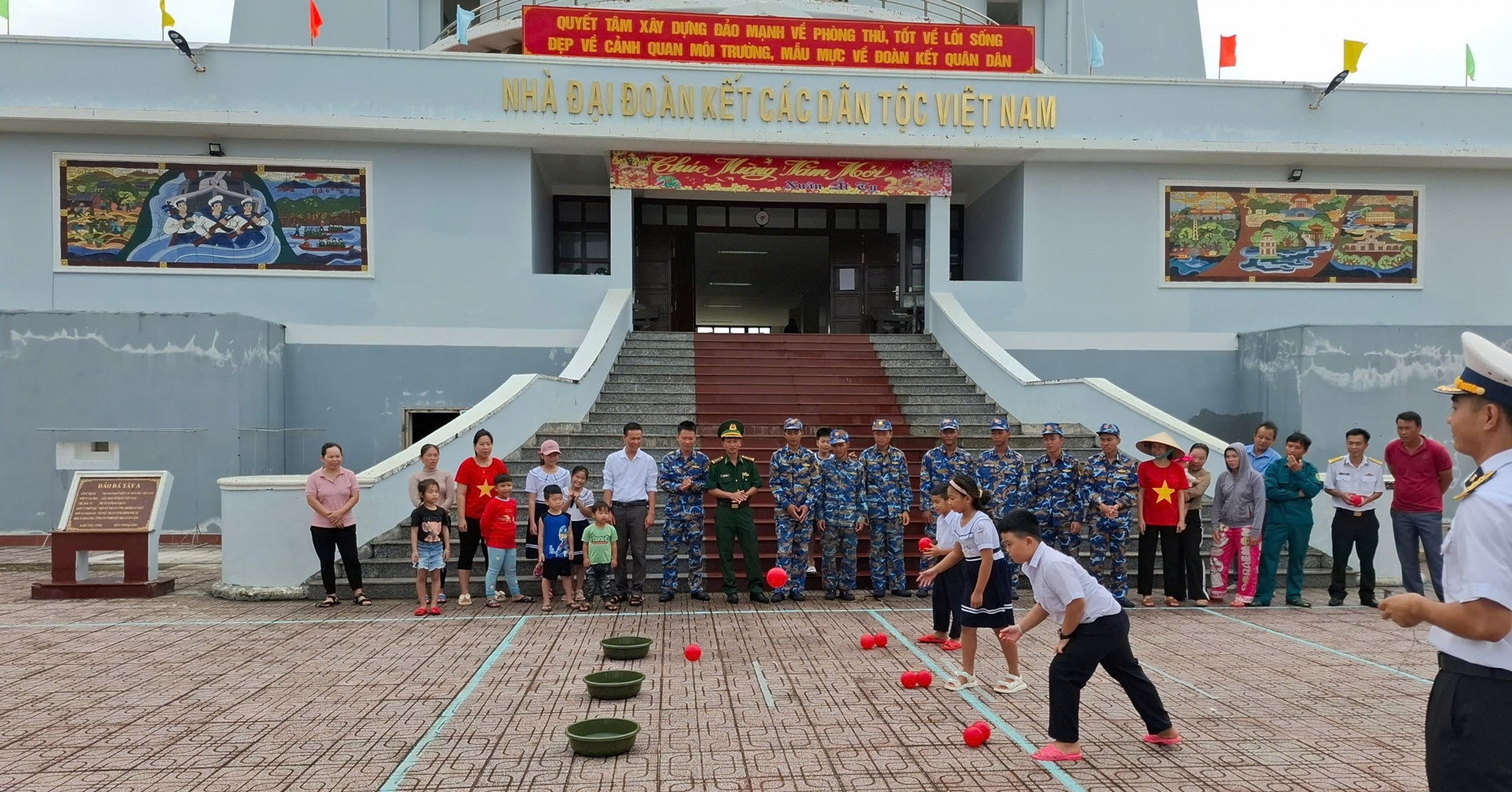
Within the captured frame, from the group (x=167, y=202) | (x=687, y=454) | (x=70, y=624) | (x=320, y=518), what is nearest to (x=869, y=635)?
(x=687, y=454)

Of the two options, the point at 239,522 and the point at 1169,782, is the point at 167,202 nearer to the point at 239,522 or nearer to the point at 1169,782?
the point at 239,522

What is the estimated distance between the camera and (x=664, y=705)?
20.5 ft

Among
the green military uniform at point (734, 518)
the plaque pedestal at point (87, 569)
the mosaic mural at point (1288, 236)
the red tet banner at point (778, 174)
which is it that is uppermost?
the red tet banner at point (778, 174)

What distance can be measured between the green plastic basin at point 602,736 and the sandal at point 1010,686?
2452mm

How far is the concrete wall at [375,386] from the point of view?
54.7ft

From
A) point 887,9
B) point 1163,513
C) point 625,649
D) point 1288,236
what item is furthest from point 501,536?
point 887,9

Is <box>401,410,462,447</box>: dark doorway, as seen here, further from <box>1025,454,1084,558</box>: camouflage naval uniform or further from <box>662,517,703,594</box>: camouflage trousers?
<box>1025,454,1084,558</box>: camouflage naval uniform

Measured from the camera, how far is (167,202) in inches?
642

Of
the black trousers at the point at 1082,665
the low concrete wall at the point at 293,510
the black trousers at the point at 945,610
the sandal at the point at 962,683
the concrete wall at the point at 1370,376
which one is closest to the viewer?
the black trousers at the point at 1082,665

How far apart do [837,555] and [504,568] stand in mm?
3362

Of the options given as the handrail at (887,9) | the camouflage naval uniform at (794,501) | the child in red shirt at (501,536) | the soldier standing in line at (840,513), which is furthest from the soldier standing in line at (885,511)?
the handrail at (887,9)

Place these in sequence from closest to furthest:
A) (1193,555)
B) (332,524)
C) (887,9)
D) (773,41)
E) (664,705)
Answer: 1. (664,705)
2. (332,524)
3. (1193,555)
4. (773,41)
5. (887,9)

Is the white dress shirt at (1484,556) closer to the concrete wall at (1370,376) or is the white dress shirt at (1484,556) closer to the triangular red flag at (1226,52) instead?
the concrete wall at (1370,376)

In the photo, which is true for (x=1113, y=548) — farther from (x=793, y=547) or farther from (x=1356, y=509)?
(x=793, y=547)
